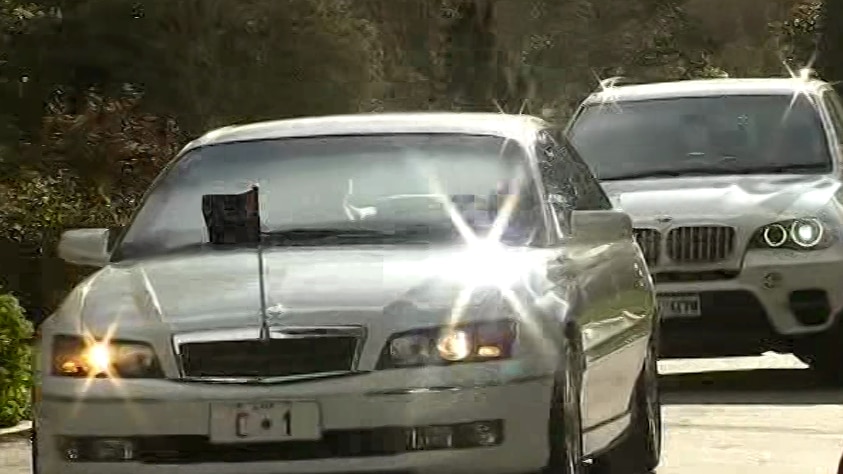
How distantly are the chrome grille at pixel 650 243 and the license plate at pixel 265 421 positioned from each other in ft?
19.1

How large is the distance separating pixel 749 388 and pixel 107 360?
641 centimetres

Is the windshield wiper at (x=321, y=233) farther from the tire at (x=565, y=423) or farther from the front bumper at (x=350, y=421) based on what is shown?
the front bumper at (x=350, y=421)

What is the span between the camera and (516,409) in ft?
22.2

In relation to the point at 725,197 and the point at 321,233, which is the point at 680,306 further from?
the point at 321,233

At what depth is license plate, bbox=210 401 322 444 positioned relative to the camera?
670 cm

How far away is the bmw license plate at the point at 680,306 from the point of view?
12156 mm

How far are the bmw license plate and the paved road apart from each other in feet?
1.55

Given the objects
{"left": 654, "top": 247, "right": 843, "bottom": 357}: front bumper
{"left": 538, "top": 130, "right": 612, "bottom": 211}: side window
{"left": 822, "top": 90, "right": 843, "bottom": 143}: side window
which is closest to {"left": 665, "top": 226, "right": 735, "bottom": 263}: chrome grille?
{"left": 654, "top": 247, "right": 843, "bottom": 357}: front bumper

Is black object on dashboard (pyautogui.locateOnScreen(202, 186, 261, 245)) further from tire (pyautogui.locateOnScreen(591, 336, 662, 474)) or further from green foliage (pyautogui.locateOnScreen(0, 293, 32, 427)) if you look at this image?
green foliage (pyautogui.locateOnScreen(0, 293, 32, 427))

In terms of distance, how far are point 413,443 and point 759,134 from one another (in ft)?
23.8

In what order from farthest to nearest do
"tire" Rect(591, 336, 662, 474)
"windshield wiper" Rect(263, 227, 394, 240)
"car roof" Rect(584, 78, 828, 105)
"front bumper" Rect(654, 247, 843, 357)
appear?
"car roof" Rect(584, 78, 828, 105) < "front bumper" Rect(654, 247, 843, 357) < "tire" Rect(591, 336, 662, 474) < "windshield wiper" Rect(263, 227, 394, 240)

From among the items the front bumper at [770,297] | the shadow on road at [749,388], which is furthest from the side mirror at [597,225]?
the front bumper at [770,297]

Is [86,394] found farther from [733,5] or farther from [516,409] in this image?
[733,5]

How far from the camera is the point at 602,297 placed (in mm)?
8070
